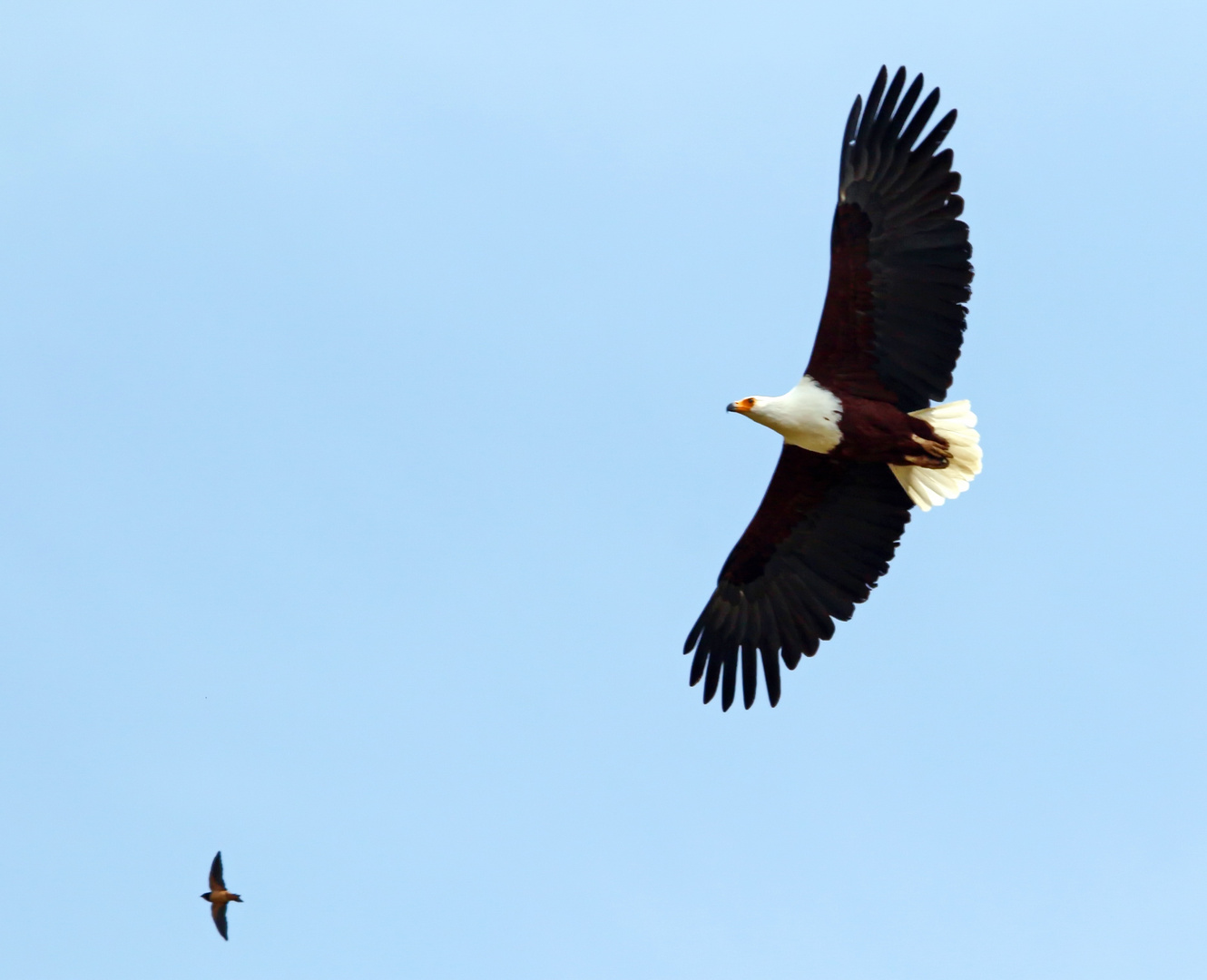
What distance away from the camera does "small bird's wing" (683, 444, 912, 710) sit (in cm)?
1453

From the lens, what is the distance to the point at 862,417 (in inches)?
538

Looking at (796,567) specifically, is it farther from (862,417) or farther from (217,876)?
(217,876)

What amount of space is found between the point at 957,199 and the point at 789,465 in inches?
107

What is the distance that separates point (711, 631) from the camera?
15281 millimetres

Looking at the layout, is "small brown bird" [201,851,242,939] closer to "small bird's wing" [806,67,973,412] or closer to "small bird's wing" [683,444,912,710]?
"small bird's wing" [683,444,912,710]

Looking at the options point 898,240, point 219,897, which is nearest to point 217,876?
point 219,897

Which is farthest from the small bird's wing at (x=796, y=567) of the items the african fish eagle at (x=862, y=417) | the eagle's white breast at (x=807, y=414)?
the eagle's white breast at (x=807, y=414)

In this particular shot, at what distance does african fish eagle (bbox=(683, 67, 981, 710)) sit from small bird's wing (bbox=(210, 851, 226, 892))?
5.34 meters

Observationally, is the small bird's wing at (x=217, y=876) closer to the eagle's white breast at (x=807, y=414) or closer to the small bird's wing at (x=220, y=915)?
the small bird's wing at (x=220, y=915)

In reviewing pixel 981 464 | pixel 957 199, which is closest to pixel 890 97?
pixel 957 199

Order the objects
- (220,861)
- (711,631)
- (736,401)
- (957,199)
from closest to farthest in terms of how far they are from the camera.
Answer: (957,199), (736,401), (711,631), (220,861)

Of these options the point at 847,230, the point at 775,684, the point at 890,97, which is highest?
the point at 890,97

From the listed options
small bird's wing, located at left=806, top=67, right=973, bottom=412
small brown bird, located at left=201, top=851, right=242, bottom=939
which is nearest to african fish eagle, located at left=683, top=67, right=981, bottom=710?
small bird's wing, located at left=806, top=67, right=973, bottom=412

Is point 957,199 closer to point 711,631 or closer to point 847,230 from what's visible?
point 847,230
